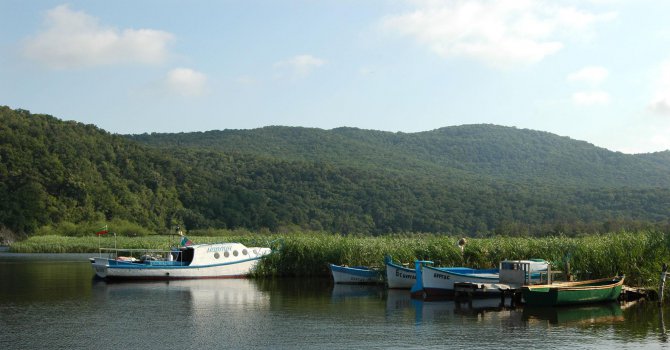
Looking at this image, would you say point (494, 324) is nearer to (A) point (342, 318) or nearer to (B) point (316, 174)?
(A) point (342, 318)

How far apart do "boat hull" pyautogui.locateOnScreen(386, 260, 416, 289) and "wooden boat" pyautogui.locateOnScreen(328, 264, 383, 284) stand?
2.68 metres

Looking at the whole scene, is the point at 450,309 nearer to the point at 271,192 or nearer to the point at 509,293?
the point at 509,293

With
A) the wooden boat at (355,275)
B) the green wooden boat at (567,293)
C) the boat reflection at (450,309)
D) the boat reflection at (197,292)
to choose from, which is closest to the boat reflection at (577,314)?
the green wooden boat at (567,293)

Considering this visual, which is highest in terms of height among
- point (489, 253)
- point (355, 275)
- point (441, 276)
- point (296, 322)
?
point (489, 253)

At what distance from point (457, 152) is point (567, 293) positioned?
145068 mm

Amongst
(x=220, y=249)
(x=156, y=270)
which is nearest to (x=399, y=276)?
(x=220, y=249)

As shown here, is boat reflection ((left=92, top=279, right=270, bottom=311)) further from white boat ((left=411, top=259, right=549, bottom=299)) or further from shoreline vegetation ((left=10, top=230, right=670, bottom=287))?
white boat ((left=411, top=259, right=549, bottom=299))

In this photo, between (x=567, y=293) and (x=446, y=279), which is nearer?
(x=567, y=293)

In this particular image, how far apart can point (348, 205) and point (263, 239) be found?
67.1m

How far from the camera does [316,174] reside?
127 metres

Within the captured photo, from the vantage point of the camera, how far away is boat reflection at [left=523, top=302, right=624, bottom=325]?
82.3 ft

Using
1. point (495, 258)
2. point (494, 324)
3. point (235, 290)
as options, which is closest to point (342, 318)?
point (494, 324)

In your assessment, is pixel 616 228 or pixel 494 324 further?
pixel 616 228

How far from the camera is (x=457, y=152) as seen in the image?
171375 mm
